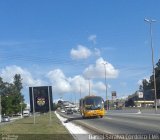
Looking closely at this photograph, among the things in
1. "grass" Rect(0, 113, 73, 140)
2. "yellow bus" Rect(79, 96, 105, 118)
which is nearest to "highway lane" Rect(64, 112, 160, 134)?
"grass" Rect(0, 113, 73, 140)

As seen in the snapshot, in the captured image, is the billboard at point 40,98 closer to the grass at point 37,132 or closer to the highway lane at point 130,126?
the highway lane at point 130,126

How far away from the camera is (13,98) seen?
172750 mm

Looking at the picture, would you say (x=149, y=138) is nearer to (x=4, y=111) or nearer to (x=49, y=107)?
(x=49, y=107)

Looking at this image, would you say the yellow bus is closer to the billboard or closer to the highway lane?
the highway lane

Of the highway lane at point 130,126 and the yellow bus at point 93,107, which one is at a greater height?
the yellow bus at point 93,107

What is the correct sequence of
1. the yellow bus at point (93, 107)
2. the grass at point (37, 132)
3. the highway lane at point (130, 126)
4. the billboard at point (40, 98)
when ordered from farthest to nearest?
the yellow bus at point (93, 107), the billboard at point (40, 98), the highway lane at point (130, 126), the grass at point (37, 132)

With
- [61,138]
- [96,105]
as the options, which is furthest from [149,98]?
[61,138]

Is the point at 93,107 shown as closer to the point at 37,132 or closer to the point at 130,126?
the point at 130,126

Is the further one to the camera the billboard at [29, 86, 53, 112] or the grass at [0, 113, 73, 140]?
the billboard at [29, 86, 53, 112]

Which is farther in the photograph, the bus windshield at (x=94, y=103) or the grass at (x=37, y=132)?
the bus windshield at (x=94, y=103)

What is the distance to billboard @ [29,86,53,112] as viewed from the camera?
43.7 metres

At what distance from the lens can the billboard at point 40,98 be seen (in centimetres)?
4366

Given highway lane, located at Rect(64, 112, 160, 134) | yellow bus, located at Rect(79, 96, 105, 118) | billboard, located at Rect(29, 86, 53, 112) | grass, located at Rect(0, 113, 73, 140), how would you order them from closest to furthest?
grass, located at Rect(0, 113, 73, 140) < highway lane, located at Rect(64, 112, 160, 134) < billboard, located at Rect(29, 86, 53, 112) < yellow bus, located at Rect(79, 96, 105, 118)

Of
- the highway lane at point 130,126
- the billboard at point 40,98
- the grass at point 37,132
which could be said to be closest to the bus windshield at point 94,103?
the highway lane at point 130,126
